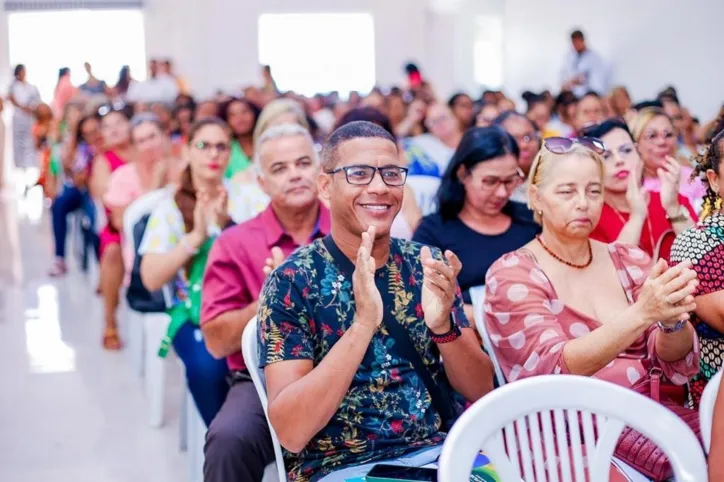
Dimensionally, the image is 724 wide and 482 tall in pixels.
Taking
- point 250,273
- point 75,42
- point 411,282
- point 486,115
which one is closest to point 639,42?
point 486,115

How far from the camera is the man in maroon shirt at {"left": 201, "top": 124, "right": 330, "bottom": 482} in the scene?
2389mm

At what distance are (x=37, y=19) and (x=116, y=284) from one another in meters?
13.1

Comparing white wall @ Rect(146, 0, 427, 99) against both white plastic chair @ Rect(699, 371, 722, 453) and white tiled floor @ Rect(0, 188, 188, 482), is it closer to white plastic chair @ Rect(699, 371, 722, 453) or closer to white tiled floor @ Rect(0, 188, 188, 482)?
white tiled floor @ Rect(0, 188, 188, 482)

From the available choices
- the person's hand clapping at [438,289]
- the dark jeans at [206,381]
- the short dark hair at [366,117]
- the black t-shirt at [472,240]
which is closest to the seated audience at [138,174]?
the short dark hair at [366,117]

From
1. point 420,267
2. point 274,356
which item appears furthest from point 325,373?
point 420,267

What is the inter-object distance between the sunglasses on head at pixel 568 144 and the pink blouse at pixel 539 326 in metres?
0.29

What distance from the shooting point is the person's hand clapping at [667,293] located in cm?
182

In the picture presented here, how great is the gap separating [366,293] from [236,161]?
121 inches

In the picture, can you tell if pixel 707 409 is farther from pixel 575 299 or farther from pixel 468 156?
pixel 468 156

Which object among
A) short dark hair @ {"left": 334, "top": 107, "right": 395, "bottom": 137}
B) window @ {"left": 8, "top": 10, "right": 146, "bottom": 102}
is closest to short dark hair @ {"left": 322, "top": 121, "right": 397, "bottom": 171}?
short dark hair @ {"left": 334, "top": 107, "right": 395, "bottom": 137}

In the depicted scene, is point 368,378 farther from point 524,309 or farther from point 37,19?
point 37,19

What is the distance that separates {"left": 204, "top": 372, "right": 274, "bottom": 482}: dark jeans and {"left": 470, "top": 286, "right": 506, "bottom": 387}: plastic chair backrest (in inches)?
24.9

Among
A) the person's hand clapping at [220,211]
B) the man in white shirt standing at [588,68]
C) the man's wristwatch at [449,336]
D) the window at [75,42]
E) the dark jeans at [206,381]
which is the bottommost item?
the dark jeans at [206,381]

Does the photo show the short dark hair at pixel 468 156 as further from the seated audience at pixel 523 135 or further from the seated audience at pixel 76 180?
the seated audience at pixel 76 180
